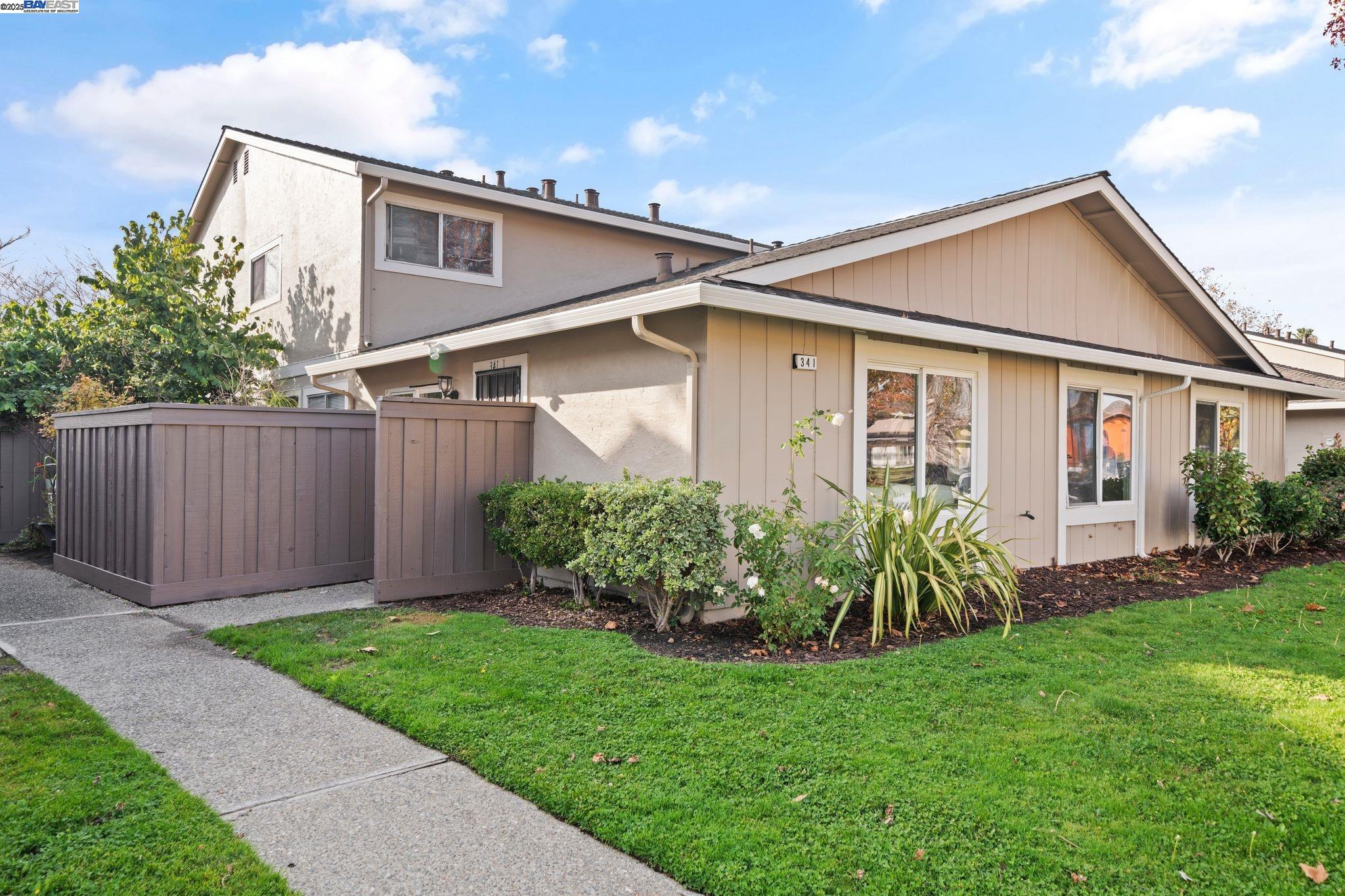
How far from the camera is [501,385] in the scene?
859 centimetres

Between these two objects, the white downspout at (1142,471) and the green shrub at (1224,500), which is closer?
the green shrub at (1224,500)

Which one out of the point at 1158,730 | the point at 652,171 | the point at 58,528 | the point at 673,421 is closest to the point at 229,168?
the point at 58,528

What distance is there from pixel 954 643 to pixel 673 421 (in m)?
2.59

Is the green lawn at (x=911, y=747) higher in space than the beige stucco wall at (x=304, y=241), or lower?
lower

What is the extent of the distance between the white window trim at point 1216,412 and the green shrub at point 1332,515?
1.10 metres

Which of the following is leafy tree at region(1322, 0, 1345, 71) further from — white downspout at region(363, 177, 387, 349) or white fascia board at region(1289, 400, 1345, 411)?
white downspout at region(363, 177, 387, 349)

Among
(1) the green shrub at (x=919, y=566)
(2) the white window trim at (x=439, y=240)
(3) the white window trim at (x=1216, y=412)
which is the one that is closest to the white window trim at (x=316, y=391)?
(2) the white window trim at (x=439, y=240)

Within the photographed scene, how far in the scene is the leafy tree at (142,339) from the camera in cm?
1049

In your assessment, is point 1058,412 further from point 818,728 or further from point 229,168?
point 229,168

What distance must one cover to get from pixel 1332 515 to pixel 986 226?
6.76 meters

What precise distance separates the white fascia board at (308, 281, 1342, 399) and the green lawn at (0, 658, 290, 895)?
396 centimetres

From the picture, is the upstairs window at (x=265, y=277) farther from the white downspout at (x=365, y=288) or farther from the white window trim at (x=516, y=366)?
the white window trim at (x=516, y=366)

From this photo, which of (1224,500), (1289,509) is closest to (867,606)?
(1224,500)

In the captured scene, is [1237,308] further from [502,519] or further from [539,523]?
[539,523]
